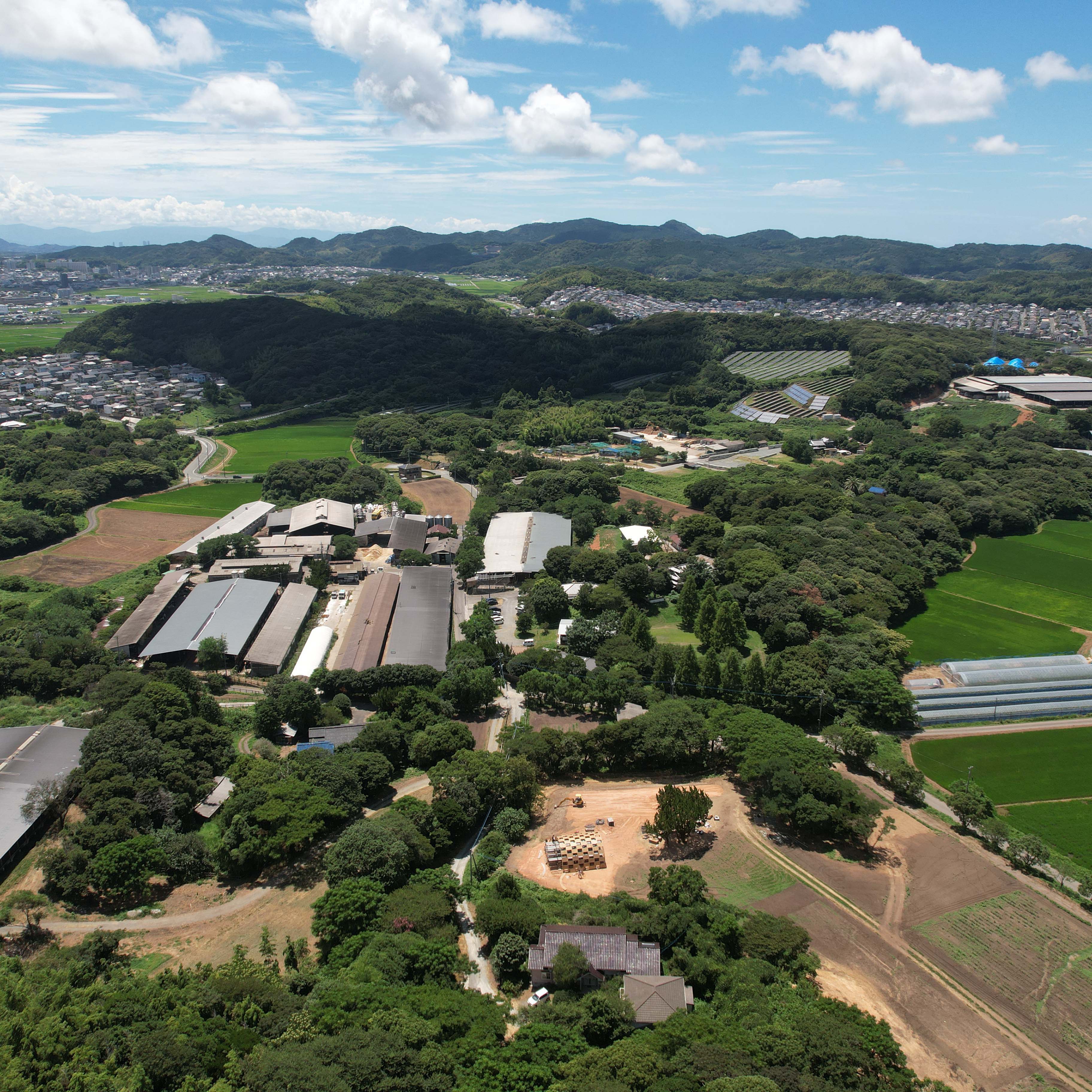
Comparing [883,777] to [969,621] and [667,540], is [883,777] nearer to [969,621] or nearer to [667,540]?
[969,621]

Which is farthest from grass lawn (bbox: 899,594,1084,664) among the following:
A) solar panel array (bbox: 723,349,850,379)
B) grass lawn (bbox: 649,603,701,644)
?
solar panel array (bbox: 723,349,850,379)

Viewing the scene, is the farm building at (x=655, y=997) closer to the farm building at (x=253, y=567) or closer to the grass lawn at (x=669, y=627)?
the grass lawn at (x=669, y=627)

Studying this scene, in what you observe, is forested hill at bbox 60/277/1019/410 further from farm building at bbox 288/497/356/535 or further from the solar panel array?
farm building at bbox 288/497/356/535

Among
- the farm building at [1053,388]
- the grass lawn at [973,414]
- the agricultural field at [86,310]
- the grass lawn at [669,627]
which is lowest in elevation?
the grass lawn at [669,627]

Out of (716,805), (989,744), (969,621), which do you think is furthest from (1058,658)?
(716,805)

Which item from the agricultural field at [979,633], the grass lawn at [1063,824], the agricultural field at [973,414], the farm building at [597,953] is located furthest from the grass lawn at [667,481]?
the farm building at [597,953]

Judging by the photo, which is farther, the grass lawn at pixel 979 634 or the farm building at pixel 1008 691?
the grass lawn at pixel 979 634

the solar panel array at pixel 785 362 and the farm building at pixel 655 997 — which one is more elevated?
the solar panel array at pixel 785 362
